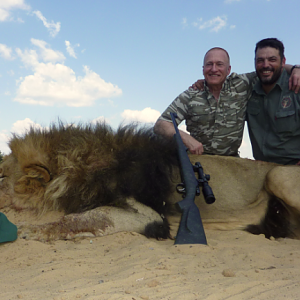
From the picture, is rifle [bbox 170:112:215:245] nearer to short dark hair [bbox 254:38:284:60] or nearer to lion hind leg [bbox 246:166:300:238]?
lion hind leg [bbox 246:166:300:238]

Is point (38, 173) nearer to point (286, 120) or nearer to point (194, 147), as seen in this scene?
point (194, 147)

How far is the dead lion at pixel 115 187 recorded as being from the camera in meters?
3.29

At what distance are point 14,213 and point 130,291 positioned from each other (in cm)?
214

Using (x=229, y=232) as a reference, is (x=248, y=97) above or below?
above

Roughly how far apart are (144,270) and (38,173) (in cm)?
185

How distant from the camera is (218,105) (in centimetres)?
475

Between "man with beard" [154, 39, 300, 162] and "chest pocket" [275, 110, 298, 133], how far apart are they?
1.30ft

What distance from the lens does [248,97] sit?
4.89m

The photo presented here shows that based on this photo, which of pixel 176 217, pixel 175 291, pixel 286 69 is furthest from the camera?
pixel 286 69

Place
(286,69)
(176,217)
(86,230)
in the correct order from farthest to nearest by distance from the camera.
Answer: (286,69) < (176,217) < (86,230)

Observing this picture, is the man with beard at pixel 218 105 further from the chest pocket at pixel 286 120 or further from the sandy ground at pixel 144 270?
the sandy ground at pixel 144 270

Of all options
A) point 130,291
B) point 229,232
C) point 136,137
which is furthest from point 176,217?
point 130,291

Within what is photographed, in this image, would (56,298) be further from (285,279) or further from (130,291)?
(285,279)

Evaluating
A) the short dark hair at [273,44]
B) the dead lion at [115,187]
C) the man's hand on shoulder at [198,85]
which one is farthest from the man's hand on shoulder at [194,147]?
the short dark hair at [273,44]
